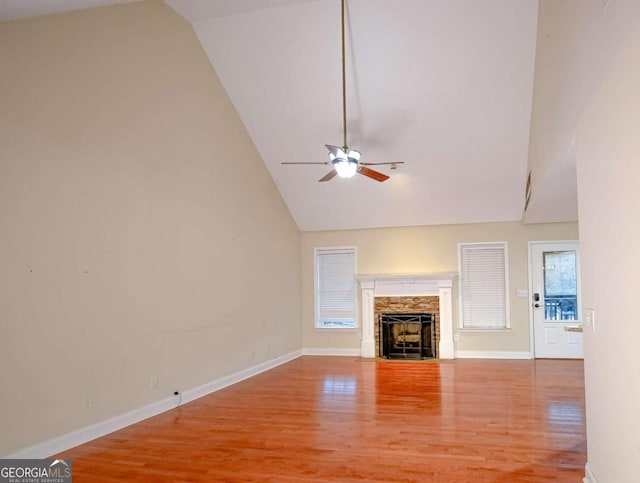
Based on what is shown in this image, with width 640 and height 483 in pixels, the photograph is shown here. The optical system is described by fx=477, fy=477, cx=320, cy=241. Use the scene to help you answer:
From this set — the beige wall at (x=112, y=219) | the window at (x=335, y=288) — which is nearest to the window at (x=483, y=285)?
the window at (x=335, y=288)

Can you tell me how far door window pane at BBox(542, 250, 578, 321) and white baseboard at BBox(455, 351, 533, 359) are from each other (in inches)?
28.9

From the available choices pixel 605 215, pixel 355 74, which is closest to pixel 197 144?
pixel 355 74

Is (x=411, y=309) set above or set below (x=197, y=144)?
below

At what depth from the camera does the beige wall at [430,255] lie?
815 cm

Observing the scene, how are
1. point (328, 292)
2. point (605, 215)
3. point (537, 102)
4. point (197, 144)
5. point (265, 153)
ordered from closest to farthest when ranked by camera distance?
point (605, 215) < point (537, 102) < point (197, 144) < point (265, 153) < point (328, 292)

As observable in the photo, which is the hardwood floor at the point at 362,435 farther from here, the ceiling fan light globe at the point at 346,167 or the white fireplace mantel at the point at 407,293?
the ceiling fan light globe at the point at 346,167

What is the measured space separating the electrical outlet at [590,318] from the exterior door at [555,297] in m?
5.44

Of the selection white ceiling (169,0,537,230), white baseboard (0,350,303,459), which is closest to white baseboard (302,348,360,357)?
white baseboard (0,350,303,459)

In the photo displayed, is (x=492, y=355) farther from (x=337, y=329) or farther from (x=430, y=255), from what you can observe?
(x=337, y=329)

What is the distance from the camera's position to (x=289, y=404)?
5207mm

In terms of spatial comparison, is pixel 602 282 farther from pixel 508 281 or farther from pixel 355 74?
pixel 508 281

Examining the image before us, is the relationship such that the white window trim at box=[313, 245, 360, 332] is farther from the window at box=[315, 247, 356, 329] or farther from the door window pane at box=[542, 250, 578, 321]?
the door window pane at box=[542, 250, 578, 321]

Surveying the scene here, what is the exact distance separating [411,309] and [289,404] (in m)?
3.88

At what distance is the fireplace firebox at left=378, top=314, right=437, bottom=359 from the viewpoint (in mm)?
8383
